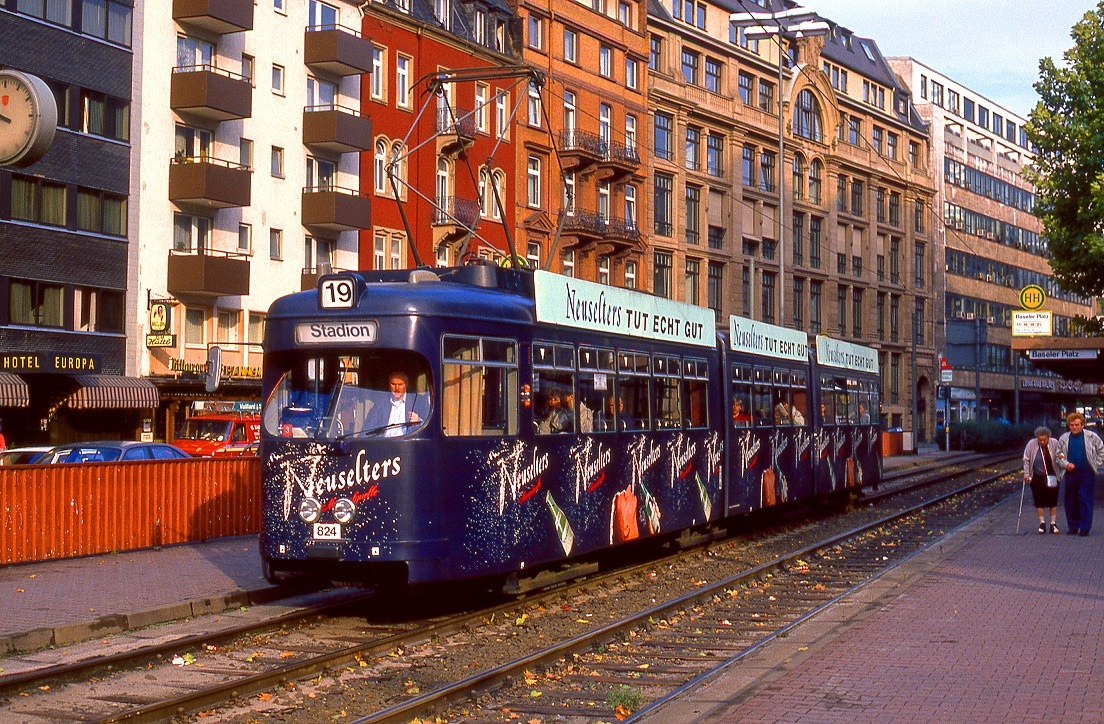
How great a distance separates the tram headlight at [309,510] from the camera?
13.1 m

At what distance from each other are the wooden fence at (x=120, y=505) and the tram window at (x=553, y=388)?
15.1 feet

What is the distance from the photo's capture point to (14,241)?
37.0 m

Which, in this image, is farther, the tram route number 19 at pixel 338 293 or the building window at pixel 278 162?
the building window at pixel 278 162

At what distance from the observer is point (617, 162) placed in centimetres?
5741

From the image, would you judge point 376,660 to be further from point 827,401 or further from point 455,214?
point 455,214

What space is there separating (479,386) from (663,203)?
49745 millimetres

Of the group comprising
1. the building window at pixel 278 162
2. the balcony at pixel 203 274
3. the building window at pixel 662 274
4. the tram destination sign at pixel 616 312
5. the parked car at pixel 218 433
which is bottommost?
the parked car at pixel 218 433

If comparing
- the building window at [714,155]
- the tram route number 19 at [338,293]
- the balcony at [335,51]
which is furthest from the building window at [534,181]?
the tram route number 19 at [338,293]

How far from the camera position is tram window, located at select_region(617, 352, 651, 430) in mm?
16688

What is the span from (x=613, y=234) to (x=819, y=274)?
71.1 feet

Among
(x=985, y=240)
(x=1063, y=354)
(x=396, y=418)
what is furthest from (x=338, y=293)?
(x=985, y=240)

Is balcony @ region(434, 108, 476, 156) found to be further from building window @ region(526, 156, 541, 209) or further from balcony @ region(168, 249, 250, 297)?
balcony @ region(168, 249, 250, 297)

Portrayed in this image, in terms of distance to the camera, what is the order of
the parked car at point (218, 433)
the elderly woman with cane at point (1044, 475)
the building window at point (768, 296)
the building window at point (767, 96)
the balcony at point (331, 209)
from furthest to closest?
the building window at point (767, 96) < the building window at point (768, 296) < the balcony at point (331, 209) < the parked car at point (218, 433) < the elderly woman with cane at point (1044, 475)

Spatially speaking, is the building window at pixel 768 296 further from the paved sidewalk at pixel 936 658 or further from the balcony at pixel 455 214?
the paved sidewalk at pixel 936 658
